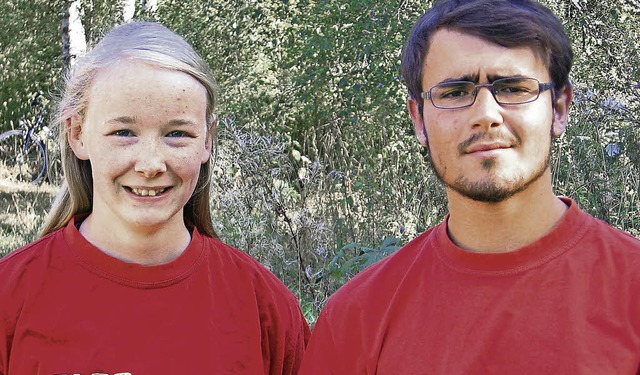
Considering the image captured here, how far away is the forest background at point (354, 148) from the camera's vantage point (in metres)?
5.66

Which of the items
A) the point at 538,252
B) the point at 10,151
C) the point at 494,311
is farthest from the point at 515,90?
the point at 10,151

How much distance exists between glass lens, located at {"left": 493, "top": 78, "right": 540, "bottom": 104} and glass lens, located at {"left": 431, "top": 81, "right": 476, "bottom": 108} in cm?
7

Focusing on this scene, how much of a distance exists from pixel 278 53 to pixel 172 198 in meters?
6.66

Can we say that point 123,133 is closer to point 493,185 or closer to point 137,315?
point 137,315

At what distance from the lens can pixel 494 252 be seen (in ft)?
7.74

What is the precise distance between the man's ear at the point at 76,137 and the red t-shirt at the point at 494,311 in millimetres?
957

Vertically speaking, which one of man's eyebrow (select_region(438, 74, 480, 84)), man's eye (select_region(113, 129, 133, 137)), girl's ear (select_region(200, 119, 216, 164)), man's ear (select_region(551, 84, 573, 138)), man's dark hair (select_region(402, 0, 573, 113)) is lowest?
girl's ear (select_region(200, 119, 216, 164))

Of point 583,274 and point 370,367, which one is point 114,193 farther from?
point 583,274

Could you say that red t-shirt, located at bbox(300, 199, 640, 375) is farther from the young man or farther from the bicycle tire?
the bicycle tire

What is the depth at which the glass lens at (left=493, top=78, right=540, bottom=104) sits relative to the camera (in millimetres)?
2312

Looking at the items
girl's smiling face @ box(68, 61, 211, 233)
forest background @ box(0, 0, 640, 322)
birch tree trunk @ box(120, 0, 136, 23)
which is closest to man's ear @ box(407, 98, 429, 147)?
girl's smiling face @ box(68, 61, 211, 233)

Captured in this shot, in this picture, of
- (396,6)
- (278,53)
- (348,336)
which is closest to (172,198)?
(348,336)

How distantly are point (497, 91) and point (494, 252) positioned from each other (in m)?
0.43

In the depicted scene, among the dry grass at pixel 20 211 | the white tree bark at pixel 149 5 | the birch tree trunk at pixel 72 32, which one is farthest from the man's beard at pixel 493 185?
the birch tree trunk at pixel 72 32
